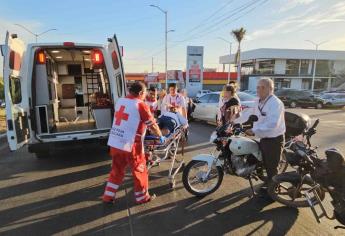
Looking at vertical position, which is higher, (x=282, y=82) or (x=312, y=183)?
(x=312, y=183)

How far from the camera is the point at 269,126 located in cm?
450

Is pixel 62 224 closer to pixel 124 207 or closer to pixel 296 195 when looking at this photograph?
pixel 124 207

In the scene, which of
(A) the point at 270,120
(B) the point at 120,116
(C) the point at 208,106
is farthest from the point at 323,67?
(B) the point at 120,116

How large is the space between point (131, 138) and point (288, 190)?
7.56 ft

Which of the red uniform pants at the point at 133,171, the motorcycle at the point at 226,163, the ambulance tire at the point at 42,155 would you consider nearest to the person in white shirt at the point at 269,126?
the motorcycle at the point at 226,163

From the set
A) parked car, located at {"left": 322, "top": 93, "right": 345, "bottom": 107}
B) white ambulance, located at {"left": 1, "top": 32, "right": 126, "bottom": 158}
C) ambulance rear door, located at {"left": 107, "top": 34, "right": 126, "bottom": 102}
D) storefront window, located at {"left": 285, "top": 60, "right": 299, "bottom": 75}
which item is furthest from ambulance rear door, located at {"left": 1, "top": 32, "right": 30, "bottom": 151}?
storefront window, located at {"left": 285, "top": 60, "right": 299, "bottom": 75}

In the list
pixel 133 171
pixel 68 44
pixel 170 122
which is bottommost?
pixel 133 171

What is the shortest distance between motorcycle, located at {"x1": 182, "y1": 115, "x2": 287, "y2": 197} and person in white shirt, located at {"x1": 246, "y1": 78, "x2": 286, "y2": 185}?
0.13 m

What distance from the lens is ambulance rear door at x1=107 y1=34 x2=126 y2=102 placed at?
675 centimetres

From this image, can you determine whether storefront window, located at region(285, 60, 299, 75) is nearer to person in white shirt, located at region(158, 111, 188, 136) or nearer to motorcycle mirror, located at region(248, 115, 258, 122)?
person in white shirt, located at region(158, 111, 188, 136)

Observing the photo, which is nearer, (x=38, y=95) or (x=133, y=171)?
(x=133, y=171)

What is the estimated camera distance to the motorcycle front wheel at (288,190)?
438 centimetres

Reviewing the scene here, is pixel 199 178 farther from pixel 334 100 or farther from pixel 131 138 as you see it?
pixel 334 100

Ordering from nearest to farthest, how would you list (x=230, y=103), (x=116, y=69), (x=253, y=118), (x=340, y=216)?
(x=340, y=216) < (x=253, y=118) < (x=116, y=69) < (x=230, y=103)
